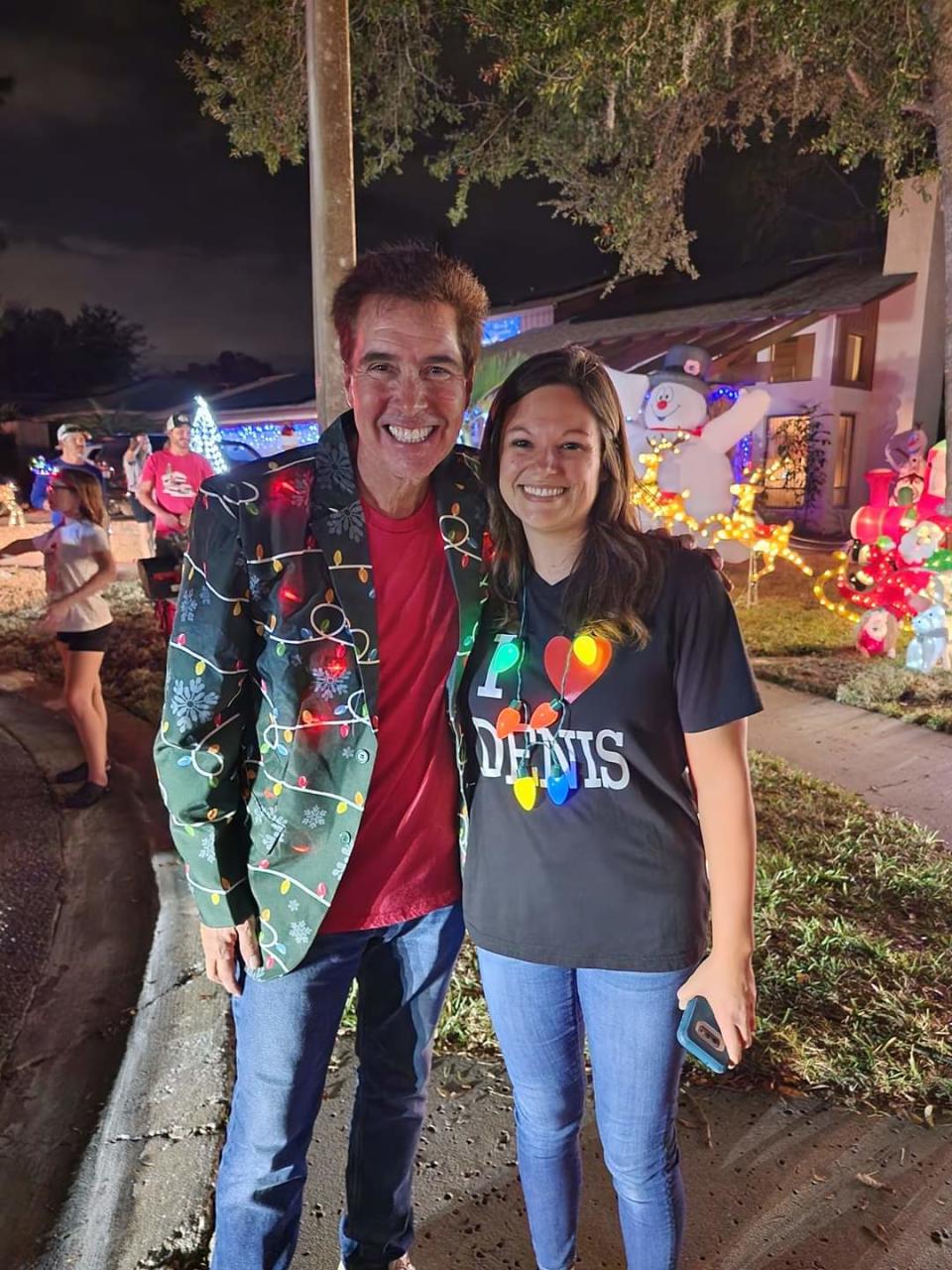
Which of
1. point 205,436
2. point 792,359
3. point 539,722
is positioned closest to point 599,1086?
point 539,722

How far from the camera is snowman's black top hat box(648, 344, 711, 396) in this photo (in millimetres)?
8758

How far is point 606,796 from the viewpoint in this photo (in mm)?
1569

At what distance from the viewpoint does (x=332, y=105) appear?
156 inches

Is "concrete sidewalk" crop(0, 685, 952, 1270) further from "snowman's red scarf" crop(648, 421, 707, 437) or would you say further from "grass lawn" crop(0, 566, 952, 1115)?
"snowman's red scarf" crop(648, 421, 707, 437)

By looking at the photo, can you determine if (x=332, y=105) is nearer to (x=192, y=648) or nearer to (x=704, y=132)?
(x=192, y=648)

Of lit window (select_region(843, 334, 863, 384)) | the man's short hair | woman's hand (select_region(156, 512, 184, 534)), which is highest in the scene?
lit window (select_region(843, 334, 863, 384))

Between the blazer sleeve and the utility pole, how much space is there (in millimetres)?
2485

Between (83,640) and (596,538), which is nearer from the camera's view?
(596,538)

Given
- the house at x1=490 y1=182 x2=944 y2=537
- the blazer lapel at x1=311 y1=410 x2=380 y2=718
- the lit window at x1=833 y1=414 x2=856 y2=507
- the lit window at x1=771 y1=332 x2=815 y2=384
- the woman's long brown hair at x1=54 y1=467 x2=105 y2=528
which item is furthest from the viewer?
the lit window at x1=833 y1=414 x2=856 y2=507

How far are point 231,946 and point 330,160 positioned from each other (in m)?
3.53

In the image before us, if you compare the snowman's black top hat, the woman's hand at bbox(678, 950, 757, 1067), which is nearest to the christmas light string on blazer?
the woman's hand at bbox(678, 950, 757, 1067)

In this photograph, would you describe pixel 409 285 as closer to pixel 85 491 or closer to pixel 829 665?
pixel 85 491

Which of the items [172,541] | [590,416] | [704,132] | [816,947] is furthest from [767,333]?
[590,416]

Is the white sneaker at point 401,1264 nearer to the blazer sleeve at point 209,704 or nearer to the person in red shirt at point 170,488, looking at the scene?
the blazer sleeve at point 209,704
